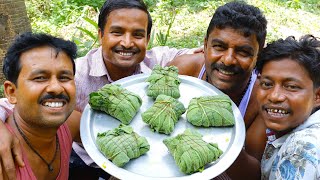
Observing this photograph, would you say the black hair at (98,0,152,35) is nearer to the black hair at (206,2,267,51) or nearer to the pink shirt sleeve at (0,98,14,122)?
the black hair at (206,2,267,51)

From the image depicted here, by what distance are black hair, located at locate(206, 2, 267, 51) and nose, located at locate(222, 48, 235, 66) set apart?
0.51 ft

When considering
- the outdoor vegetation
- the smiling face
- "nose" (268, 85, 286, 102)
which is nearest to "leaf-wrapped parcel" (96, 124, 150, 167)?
the smiling face

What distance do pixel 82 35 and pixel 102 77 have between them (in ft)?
15.2

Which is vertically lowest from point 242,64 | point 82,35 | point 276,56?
point 82,35

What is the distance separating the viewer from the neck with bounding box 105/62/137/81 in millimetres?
3119

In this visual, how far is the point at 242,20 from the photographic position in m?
2.68

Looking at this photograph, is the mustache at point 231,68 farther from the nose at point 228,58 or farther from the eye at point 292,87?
the eye at point 292,87

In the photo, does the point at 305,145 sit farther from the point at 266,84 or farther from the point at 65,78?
the point at 65,78

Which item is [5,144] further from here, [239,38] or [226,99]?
[239,38]

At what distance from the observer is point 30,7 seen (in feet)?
28.2

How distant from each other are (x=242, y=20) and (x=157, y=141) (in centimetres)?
108

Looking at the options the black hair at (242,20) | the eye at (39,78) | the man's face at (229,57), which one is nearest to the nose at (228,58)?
the man's face at (229,57)

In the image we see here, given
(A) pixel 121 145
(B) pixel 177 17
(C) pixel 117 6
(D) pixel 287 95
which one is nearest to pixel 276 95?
(D) pixel 287 95

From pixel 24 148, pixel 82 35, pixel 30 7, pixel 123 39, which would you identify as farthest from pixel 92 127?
pixel 30 7
